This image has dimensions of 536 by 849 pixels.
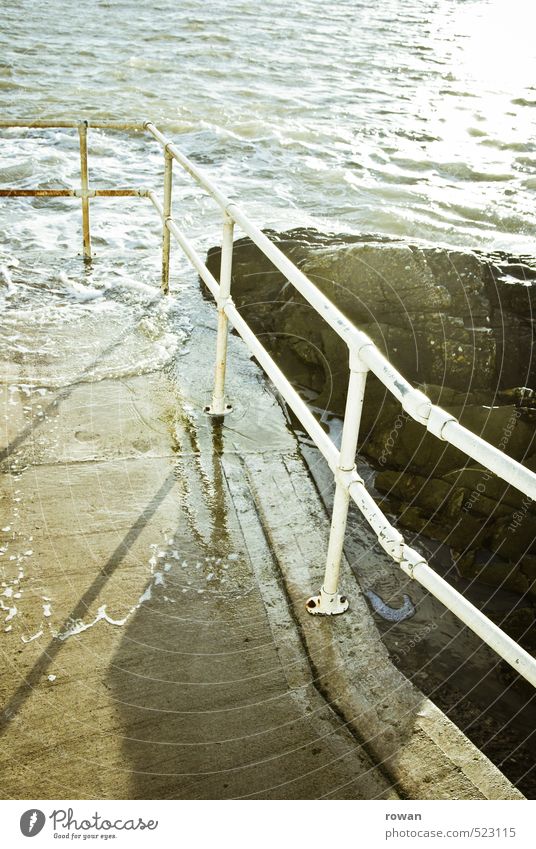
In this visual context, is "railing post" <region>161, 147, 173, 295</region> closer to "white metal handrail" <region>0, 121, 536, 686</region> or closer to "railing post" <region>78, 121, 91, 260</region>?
"railing post" <region>78, 121, 91, 260</region>

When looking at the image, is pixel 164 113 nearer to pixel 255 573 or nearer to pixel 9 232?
pixel 9 232

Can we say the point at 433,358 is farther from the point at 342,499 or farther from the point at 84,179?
the point at 84,179

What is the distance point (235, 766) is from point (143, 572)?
82 cm

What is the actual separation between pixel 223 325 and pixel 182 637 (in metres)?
1.57

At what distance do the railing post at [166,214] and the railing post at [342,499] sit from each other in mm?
2690

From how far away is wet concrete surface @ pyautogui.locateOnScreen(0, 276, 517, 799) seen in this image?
1973mm

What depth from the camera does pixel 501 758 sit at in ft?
8.64

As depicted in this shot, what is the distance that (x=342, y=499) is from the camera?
7.37 ft

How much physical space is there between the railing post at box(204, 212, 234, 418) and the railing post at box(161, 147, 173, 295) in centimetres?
121

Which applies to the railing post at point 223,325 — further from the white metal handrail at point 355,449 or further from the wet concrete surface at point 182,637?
the wet concrete surface at point 182,637
